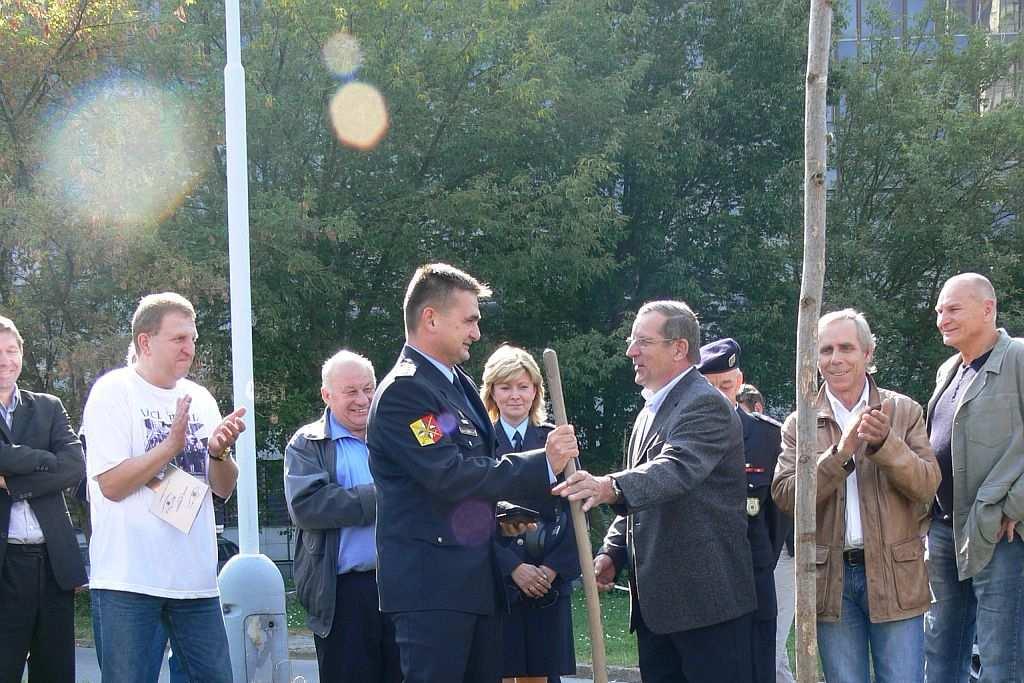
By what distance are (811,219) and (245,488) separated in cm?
527

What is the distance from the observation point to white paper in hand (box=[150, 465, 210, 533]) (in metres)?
4.79

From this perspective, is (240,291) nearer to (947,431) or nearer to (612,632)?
(947,431)

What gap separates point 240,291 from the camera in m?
8.74

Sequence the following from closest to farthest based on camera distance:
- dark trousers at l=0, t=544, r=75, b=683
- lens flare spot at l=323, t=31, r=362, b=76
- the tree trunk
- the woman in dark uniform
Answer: the tree trunk, dark trousers at l=0, t=544, r=75, b=683, the woman in dark uniform, lens flare spot at l=323, t=31, r=362, b=76

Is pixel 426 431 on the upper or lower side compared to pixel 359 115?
lower

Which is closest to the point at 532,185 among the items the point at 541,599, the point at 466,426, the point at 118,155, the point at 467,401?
the point at 118,155

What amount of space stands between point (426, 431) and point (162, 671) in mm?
6026

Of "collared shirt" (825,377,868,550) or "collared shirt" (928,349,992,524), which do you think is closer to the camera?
"collared shirt" (825,377,868,550)

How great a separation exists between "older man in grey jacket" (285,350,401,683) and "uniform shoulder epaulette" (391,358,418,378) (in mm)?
1073

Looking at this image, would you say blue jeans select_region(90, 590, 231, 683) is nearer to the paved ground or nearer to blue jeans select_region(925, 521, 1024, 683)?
→ blue jeans select_region(925, 521, 1024, 683)

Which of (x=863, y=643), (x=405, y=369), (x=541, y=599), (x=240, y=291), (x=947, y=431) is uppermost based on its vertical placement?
(x=240, y=291)

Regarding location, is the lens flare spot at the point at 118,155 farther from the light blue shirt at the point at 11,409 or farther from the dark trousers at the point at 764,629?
the dark trousers at the point at 764,629

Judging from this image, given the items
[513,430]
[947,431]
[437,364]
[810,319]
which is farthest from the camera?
[513,430]

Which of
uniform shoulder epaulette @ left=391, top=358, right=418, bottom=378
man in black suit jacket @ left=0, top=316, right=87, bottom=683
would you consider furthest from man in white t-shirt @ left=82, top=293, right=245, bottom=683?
uniform shoulder epaulette @ left=391, top=358, right=418, bottom=378
